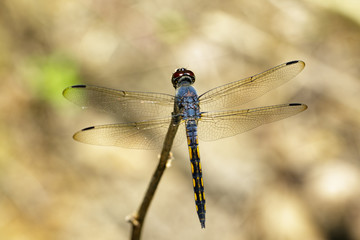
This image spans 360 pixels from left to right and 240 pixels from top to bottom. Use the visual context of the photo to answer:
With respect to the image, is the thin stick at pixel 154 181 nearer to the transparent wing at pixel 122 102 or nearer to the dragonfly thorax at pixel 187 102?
the dragonfly thorax at pixel 187 102

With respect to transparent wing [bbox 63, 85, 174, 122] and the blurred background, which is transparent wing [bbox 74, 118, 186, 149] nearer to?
transparent wing [bbox 63, 85, 174, 122]

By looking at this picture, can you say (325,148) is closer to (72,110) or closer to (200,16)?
(200,16)

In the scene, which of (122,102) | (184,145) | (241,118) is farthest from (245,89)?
(184,145)

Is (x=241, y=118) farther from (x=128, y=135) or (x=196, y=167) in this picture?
(x=128, y=135)

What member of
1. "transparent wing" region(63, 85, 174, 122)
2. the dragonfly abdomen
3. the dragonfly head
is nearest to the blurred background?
the dragonfly abdomen

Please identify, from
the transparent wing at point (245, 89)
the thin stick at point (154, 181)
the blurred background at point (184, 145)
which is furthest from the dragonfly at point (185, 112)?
the blurred background at point (184, 145)

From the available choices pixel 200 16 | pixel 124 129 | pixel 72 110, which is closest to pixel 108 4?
pixel 200 16
